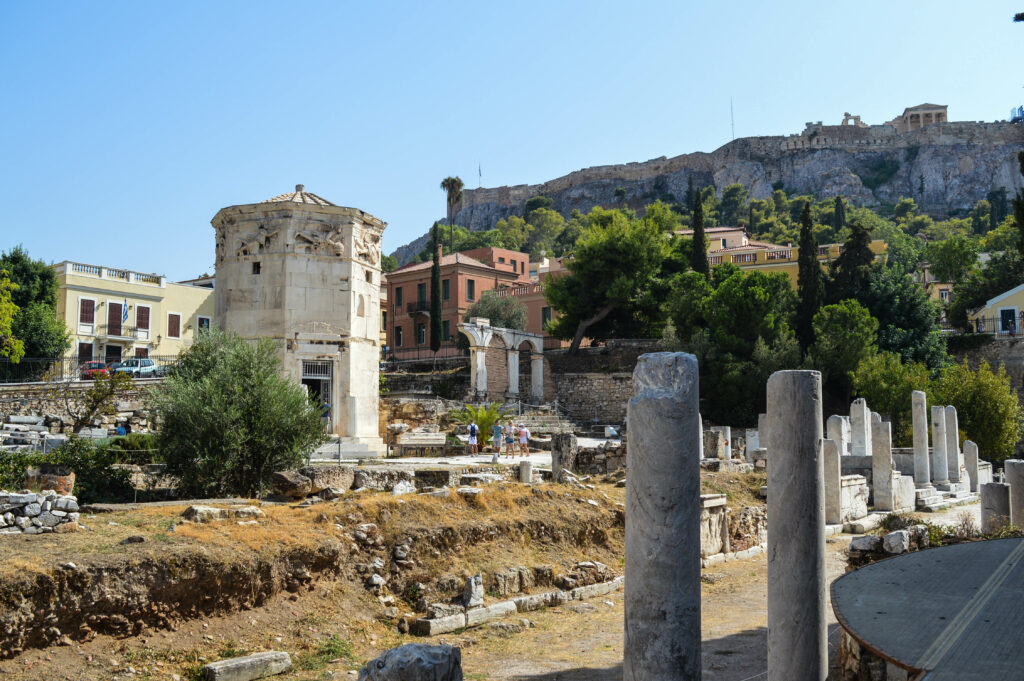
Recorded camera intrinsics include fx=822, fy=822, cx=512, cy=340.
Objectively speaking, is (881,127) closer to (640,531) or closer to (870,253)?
(870,253)

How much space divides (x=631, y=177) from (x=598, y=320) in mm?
84164

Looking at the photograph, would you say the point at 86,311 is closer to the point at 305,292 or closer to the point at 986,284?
the point at 305,292

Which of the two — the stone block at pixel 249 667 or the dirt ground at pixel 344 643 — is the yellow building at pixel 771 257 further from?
the stone block at pixel 249 667

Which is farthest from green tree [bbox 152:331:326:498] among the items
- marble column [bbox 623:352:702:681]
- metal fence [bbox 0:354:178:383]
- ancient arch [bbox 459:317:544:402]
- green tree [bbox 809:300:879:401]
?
green tree [bbox 809:300:879:401]

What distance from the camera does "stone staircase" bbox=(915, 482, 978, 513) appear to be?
22203 millimetres

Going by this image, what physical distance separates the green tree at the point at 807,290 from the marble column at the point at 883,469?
1810cm

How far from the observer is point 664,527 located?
498 cm

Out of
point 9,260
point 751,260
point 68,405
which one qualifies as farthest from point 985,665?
point 751,260

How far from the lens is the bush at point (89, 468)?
14.5 meters

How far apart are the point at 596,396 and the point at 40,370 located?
1004 inches

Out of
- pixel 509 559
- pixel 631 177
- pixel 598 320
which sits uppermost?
pixel 631 177

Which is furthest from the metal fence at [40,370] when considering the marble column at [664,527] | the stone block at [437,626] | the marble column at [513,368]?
the marble column at [664,527]

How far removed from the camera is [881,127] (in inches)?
4941

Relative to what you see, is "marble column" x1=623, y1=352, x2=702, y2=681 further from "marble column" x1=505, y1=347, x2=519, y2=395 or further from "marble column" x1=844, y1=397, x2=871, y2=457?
"marble column" x1=505, y1=347, x2=519, y2=395
